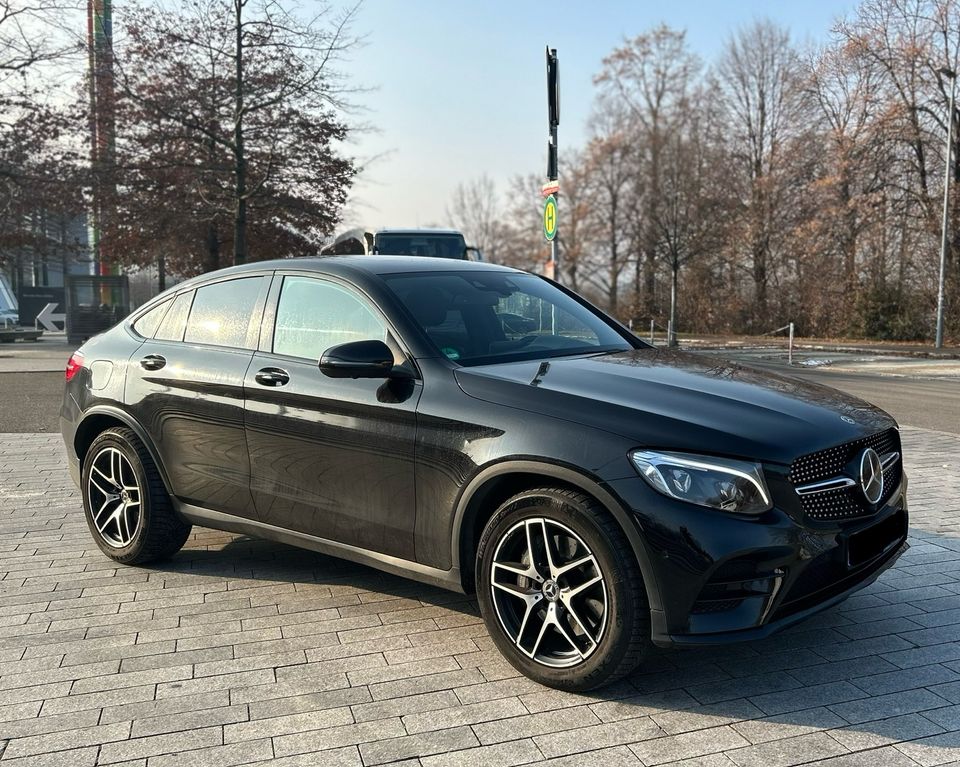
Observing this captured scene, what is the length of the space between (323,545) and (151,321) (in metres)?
1.91

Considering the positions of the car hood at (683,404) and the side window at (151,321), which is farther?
the side window at (151,321)

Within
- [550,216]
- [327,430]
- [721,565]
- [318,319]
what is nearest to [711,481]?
[721,565]

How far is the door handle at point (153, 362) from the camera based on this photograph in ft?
15.6

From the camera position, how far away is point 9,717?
317 cm

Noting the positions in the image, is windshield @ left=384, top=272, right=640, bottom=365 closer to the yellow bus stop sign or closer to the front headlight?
the front headlight

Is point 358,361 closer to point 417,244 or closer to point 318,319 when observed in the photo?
point 318,319

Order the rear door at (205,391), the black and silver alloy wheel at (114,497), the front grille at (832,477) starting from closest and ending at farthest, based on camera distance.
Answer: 1. the front grille at (832,477)
2. the rear door at (205,391)
3. the black and silver alloy wheel at (114,497)

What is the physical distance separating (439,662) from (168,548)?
202 cm

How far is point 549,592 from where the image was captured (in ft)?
10.8

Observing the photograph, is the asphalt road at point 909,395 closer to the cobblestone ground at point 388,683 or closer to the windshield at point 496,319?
the cobblestone ground at point 388,683

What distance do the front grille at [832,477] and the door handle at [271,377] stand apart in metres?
2.31

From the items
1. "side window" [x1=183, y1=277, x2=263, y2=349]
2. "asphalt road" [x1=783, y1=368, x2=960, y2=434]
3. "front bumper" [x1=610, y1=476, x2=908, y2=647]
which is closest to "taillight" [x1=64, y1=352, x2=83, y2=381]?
"side window" [x1=183, y1=277, x2=263, y2=349]

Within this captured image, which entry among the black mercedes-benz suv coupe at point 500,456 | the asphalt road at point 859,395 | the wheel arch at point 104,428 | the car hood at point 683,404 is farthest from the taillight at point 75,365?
the asphalt road at point 859,395

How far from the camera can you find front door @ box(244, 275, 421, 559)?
372 cm
